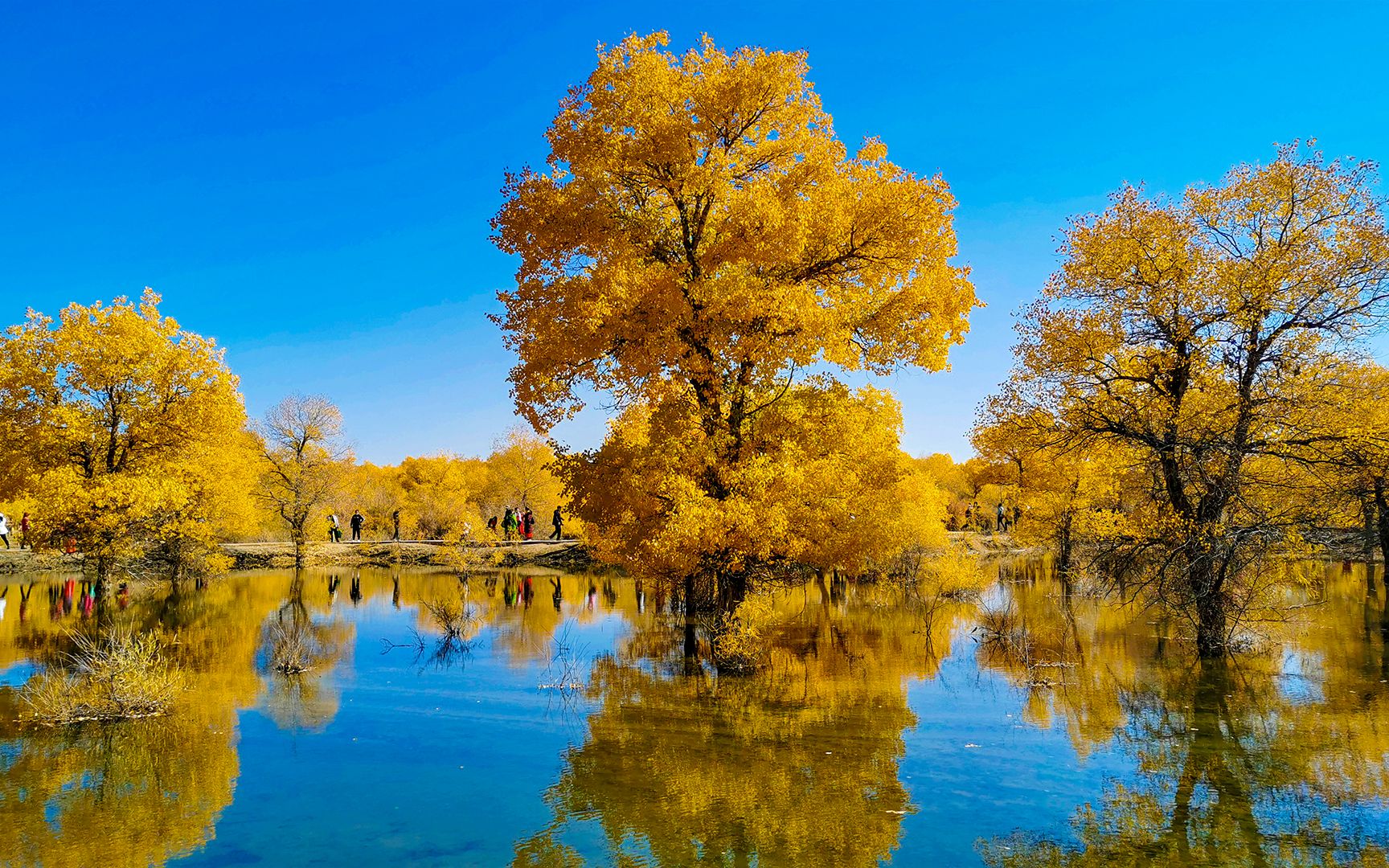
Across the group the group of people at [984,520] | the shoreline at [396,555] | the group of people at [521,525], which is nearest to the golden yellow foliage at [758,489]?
the shoreline at [396,555]

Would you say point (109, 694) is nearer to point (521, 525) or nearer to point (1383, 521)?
point (1383, 521)

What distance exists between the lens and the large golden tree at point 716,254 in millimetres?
14484

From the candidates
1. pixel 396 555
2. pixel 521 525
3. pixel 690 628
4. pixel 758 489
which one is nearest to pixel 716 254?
pixel 758 489

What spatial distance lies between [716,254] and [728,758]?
354 inches

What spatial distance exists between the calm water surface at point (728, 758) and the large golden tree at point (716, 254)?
3.85 meters

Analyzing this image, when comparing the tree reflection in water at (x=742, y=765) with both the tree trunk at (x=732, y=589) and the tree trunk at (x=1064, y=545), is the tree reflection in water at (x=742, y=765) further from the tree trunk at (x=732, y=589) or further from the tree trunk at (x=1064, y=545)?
the tree trunk at (x=1064, y=545)

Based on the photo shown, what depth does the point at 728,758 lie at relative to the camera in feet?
33.0

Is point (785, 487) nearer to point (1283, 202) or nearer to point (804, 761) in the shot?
point (804, 761)

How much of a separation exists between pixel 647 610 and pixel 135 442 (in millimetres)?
18065

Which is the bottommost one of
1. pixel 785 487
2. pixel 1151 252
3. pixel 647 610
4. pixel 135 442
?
pixel 647 610

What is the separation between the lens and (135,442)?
86.7ft

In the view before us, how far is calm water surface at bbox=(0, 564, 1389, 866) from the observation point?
754cm

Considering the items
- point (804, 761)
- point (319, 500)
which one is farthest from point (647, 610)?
point (319, 500)

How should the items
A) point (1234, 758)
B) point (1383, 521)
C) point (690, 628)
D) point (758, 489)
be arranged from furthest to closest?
1. point (1383, 521)
2. point (690, 628)
3. point (758, 489)
4. point (1234, 758)
